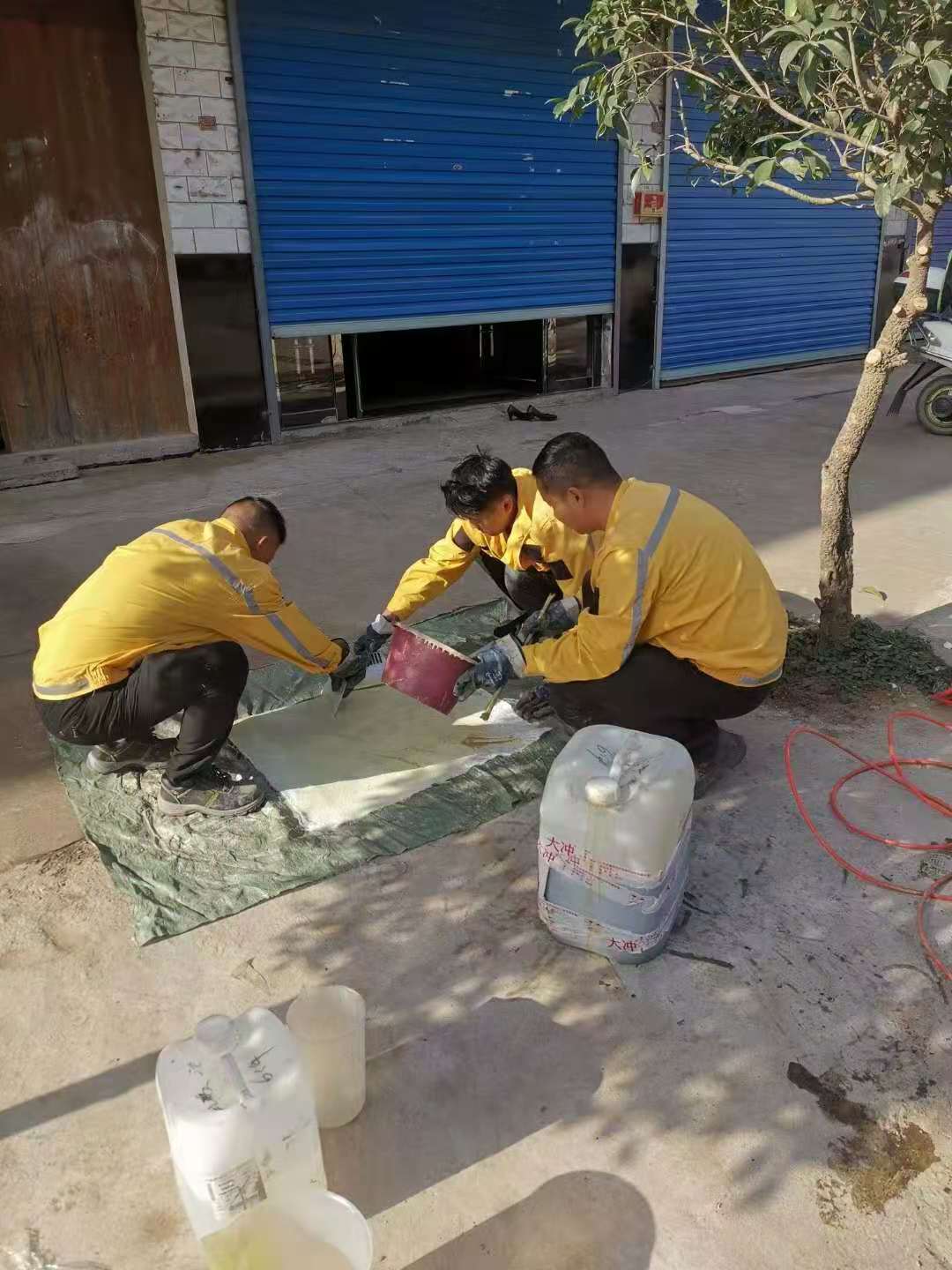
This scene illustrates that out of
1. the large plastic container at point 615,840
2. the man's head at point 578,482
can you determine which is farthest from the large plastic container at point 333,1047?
the man's head at point 578,482

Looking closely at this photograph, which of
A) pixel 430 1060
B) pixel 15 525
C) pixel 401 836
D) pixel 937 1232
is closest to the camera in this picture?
pixel 937 1232

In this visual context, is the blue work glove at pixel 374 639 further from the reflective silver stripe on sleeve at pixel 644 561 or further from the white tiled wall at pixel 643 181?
the white tiled wall at pixel 643 181

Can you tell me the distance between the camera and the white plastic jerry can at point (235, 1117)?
58.8 inches

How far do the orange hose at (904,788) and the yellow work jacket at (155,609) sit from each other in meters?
1.75

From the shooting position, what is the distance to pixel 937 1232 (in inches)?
66.0

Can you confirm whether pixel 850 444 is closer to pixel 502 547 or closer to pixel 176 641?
pixel 502 547

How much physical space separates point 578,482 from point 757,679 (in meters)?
0.80

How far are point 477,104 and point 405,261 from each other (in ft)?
5.07

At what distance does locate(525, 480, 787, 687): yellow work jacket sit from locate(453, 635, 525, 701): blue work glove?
5cm

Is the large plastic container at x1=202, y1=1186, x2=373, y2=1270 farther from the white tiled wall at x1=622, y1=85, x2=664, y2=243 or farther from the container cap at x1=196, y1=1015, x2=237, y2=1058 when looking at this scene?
the white tiled wall at x1=622, y1=85, x2=664, y2=243

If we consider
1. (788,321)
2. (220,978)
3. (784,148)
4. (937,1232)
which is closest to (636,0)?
(784,148)

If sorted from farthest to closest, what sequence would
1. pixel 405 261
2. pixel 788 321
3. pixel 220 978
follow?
pixel 788 321 → pixel 405 261 → pixel 220 978

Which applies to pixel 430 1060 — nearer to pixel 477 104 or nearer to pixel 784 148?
pixel 784 148

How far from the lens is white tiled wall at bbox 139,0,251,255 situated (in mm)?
6512
